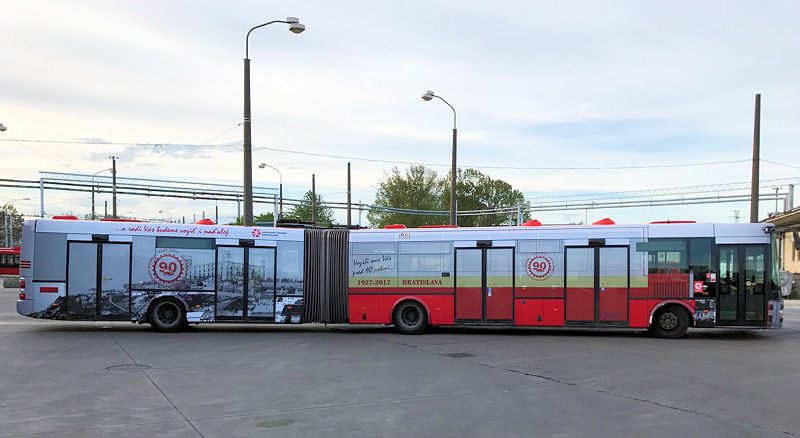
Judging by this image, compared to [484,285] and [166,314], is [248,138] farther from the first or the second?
[484,285]

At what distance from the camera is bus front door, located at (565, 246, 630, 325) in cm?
1548

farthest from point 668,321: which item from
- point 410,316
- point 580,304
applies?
point 410,316

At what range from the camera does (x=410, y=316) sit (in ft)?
54.3

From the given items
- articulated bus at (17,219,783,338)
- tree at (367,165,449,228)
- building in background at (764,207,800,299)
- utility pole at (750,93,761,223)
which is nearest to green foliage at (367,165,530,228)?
tree at (367,165,449,228)

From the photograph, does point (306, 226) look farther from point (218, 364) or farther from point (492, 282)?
point (218, 364)

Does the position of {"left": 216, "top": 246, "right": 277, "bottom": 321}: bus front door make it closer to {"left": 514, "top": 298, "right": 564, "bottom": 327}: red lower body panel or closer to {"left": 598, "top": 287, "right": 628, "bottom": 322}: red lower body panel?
{"left": 514, "top": 298, "right": 564, "bottom": 327}: red lower body panel

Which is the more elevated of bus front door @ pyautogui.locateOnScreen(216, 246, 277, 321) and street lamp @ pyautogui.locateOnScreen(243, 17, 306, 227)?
street lamp @ pyautogui.locateOnScreen(243, 17, 306, 227)

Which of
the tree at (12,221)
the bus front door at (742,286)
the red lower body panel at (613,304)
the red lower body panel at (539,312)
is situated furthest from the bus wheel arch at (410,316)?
the tree at (12,221)

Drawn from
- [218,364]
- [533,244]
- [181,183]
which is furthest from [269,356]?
[181,183]

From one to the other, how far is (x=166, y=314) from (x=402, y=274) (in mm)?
6332

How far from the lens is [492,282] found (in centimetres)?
1614

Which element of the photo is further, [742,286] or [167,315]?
[167,315]

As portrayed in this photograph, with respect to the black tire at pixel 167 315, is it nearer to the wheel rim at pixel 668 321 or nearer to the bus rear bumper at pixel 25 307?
the bus rear bumper at pixel 25 307

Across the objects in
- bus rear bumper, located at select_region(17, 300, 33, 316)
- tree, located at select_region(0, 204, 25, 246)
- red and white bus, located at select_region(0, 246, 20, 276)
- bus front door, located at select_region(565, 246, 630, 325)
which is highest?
tree, located at select_region(0, 204, 25, 246)
